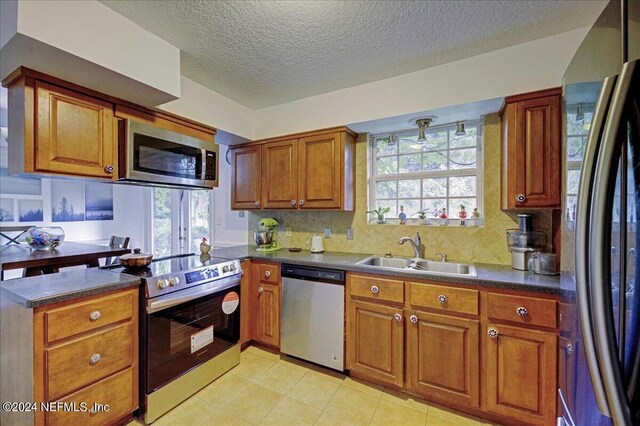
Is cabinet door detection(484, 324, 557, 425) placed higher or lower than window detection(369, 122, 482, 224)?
lower

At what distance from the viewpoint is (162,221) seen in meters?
4.80

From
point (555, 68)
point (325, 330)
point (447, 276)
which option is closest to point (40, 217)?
point (325, 330)

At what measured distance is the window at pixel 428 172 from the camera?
2.40 meters

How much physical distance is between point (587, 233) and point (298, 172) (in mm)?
2280

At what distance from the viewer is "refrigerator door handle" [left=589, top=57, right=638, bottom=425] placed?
2.05 feet

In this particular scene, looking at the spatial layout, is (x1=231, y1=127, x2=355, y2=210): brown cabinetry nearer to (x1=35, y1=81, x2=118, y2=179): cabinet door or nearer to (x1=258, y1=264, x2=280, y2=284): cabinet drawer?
(x1=258, y1=264, x2=280, y2=284): cabinet drawer

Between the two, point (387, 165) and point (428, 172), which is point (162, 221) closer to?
point (387, 165)

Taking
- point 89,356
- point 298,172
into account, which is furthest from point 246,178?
point 89,356

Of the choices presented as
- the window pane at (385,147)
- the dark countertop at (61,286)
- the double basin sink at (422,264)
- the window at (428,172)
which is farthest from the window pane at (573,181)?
the dark countertop at (61,286)

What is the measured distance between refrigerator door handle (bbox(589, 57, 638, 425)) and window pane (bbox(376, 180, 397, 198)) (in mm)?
2070

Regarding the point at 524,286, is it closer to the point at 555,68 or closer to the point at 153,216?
the point at 555,68

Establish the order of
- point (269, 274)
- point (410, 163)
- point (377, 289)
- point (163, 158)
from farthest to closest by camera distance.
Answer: point (410, 163) → point (269, 274) → point (163, 158) → point (377, 289)

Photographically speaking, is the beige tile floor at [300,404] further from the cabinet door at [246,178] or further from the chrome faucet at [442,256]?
the cabinet door at [246,178]

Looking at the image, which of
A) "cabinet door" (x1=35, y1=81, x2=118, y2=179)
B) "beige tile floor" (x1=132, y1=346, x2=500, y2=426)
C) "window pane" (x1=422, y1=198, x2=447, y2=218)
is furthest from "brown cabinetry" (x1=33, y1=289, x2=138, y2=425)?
"window pane" (x1=422, y1=198, x2=447, y2=218)
